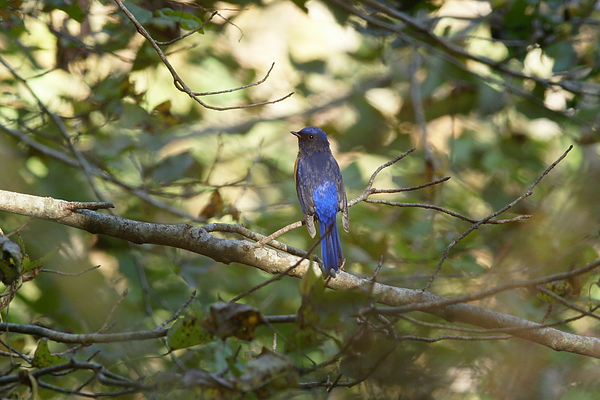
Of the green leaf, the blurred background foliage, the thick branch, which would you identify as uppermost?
the green leaf

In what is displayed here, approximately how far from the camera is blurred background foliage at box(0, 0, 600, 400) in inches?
153

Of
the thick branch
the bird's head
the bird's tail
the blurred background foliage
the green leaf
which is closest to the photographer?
the green leaf

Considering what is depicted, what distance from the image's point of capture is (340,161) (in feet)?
29.1

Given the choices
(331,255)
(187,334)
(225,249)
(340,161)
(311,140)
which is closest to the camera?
(187,334)

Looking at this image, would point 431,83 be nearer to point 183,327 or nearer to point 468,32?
point 468,32

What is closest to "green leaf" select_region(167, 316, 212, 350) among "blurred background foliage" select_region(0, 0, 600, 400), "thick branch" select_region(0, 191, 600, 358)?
"blurred background foliage" select_region(0, 0, 600, 400)

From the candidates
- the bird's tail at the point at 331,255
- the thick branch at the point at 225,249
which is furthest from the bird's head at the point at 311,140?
the thick branch at the point at 225,249

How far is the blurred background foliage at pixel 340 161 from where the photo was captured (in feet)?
12.7

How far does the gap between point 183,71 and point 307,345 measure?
6.38 metres

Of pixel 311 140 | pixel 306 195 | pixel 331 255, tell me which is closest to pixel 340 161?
pixel 311 140

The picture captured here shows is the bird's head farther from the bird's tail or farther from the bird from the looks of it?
the bird's tail

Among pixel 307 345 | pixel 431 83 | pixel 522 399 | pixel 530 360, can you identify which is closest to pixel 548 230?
pixel 530 360

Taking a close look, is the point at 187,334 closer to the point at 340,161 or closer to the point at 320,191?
the point at 320,191

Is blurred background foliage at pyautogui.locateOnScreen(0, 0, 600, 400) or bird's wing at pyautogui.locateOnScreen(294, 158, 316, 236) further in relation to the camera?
bird's wing at pyautogui.locateOnScreen(294, 158, 316, 236)
